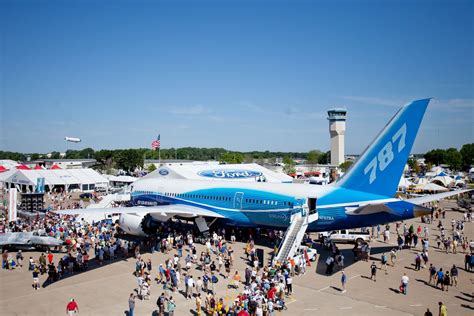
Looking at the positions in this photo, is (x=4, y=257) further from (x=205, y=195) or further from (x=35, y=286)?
(x=205, y=195)

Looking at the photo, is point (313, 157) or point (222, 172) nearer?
point (222, 172)

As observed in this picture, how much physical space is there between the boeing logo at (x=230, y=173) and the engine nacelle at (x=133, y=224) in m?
32.5

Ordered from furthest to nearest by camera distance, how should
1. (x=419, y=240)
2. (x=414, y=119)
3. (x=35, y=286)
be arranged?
(x=419, y=240) → (x=414, y=119) → (x=35, y=286)

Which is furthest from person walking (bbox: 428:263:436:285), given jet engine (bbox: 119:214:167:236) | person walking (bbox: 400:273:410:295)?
jet engine (bbox: 119:214:167:236)

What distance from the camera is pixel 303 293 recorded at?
17.6 meters

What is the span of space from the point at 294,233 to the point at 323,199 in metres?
2.69

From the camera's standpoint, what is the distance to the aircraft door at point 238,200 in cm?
2758

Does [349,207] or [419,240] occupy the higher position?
[349,207]

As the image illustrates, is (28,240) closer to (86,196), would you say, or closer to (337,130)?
(86,196)

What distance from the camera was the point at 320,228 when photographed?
23.9m

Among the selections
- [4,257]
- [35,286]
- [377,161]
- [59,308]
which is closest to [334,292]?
[377,161]

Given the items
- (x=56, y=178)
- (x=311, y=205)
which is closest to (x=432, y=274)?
(x=311, y=205)

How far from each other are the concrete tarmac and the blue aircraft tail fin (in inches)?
180

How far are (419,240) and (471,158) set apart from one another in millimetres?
121646
